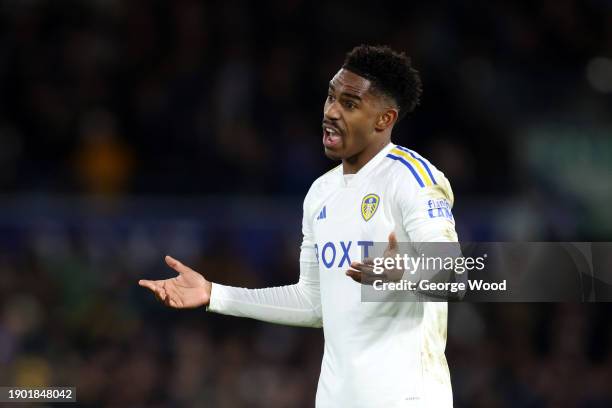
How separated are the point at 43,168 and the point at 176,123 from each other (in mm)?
1338

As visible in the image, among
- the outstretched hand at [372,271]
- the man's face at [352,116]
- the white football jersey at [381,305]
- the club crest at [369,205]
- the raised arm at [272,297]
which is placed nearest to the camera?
the outstretched hand at [372,271]

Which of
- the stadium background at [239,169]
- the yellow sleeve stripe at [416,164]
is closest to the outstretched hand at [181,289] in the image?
the yellow sleeve stripe at [416,164]

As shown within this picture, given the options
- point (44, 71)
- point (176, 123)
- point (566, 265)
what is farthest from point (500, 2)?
point (566, 265)

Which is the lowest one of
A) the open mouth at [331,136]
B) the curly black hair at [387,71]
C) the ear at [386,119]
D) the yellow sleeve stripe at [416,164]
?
the yellow sleeve stripe at [416,164]

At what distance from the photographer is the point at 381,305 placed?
4121mm

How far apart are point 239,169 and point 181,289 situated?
5.38 metres

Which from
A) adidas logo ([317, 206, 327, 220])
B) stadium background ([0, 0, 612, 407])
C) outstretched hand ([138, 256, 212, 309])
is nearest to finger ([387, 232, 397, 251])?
adidas logo ([317, 206, 327, 220])

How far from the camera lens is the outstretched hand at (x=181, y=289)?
4374 mm

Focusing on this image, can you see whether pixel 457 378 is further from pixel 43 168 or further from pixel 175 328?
pixel 43 168

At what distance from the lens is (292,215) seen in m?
9.06

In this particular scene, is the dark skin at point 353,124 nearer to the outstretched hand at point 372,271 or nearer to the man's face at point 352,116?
the man's face at point 352,116

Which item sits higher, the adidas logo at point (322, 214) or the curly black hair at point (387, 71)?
the curly black hair at point (387, 71)

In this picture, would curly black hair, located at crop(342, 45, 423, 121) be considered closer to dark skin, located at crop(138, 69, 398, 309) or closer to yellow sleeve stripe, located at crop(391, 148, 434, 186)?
dark skin, located at crop(138, 69, 398, 309)

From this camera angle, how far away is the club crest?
165 inches
